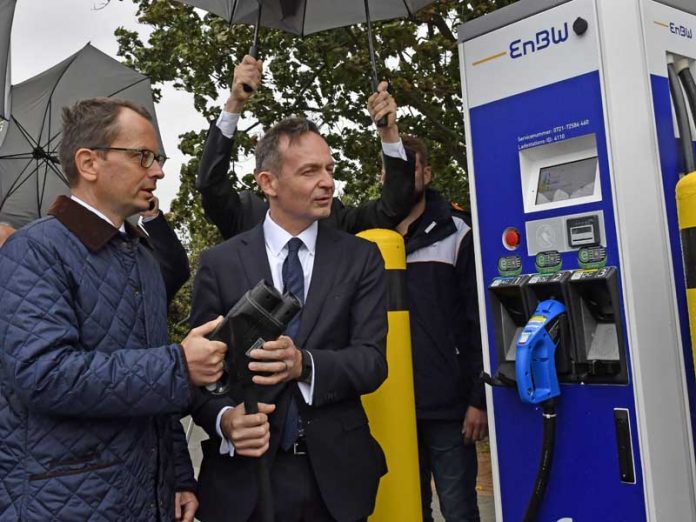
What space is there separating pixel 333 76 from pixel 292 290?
A: 17.4 feet

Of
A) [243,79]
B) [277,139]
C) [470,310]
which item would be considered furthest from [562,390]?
[243,79]

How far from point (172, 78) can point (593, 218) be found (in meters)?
6.79

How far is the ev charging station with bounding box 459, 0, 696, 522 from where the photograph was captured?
274 centimetres

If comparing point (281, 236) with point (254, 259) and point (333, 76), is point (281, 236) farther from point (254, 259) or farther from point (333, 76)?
point (333, 76)

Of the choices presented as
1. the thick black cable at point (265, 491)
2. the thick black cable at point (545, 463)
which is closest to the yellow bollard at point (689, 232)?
the thick black cable at point (545, 463)

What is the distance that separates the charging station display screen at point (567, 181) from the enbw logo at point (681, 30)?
2.21ft

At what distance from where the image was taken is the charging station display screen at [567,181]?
288 cm

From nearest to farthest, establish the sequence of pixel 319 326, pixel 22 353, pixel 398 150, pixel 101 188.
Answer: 1. pixel 22 353
2. pixel 101 188
3. pixel 319 326
4. pixel 398 150

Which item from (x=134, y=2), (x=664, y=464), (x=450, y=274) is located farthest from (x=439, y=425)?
(x=134, y=2)

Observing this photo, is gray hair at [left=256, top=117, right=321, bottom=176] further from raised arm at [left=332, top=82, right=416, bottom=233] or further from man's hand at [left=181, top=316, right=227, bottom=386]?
man's hand at [left=181, top=316, right=227, bottom=386]

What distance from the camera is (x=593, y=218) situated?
2.82 meters

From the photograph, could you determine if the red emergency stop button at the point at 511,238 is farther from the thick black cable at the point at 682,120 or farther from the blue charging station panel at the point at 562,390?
the thick black cable at the point at 682,120

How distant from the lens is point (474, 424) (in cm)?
362

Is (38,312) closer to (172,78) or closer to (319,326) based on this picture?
(319,326)
